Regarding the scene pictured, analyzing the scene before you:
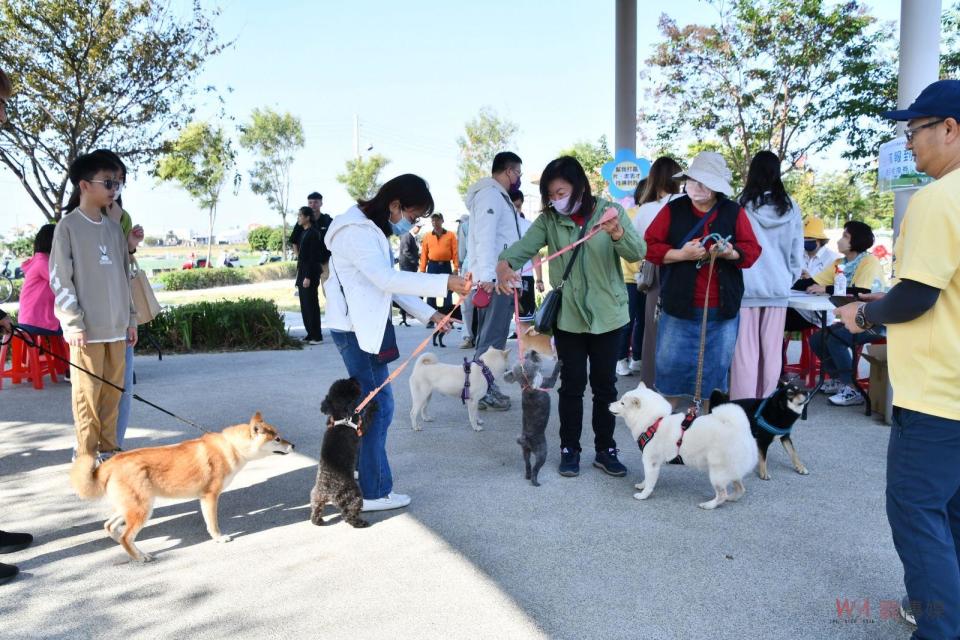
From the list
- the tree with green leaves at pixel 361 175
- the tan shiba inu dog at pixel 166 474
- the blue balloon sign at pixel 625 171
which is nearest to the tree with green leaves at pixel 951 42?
the blue balloon sign at pixel 625 171

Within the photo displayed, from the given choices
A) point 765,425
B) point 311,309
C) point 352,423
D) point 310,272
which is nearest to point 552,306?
point 352,423

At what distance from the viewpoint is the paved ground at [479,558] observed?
8.50 ft

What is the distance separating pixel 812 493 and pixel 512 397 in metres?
3.06

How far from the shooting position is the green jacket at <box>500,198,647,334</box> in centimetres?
384

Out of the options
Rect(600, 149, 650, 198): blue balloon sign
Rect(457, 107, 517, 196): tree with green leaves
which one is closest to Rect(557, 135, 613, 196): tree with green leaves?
Rect(457, 107, 517, 196): tree with green leaves

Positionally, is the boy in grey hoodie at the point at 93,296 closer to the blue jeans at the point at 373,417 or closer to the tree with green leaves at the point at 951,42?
the blue jeans at the point at 373,417

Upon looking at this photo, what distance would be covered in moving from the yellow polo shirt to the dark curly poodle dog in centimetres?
234

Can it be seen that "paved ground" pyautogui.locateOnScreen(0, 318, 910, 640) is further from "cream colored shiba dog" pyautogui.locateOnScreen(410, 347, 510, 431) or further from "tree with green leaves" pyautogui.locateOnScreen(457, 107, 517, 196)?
"tree with green leaves" pyautogui.locateOnScreen(457, 107, 517, 196)

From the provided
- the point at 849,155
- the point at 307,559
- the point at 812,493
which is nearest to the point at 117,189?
the point at 307,559

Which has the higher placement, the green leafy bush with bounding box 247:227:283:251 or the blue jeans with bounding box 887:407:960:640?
the green leafy bush with bounding box 247:227:283:251

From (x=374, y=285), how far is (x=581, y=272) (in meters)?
1.31

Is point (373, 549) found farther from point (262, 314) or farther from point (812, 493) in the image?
point (262, 314)

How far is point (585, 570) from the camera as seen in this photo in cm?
299

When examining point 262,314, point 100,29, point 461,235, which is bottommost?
point 262,314
